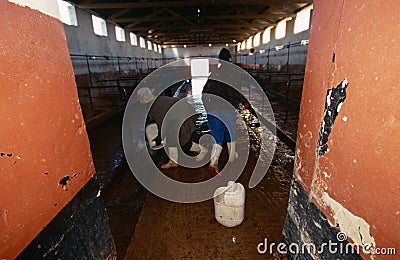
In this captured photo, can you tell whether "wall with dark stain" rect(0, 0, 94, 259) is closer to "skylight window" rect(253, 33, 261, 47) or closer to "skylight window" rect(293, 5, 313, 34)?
"skylight window" rect(293, 5, 313, 34)

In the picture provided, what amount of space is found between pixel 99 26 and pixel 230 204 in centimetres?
935

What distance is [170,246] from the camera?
173cm

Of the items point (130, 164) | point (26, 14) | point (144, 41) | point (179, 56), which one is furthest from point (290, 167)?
point (179, 56)

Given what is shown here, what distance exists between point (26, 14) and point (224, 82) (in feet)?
6.65

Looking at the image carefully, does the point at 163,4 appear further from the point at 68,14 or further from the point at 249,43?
the point at 249,43

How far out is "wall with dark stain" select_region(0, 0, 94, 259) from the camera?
75cm

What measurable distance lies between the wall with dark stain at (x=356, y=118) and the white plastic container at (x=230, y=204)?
72cm

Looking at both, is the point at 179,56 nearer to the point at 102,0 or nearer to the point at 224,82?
the point at 102,0

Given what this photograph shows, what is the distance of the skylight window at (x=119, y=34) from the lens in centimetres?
1030

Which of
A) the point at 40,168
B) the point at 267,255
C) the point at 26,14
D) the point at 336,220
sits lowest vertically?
the point at 267,255

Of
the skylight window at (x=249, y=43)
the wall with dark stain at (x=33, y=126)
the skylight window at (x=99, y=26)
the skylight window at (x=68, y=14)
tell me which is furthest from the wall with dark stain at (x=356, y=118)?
the skylight window at (x=249, y=43)

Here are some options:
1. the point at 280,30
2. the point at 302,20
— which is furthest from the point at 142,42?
the point at 302,20

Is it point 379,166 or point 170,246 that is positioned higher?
point 379,166

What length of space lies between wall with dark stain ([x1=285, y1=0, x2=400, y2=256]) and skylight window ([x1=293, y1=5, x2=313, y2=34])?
835 cm
